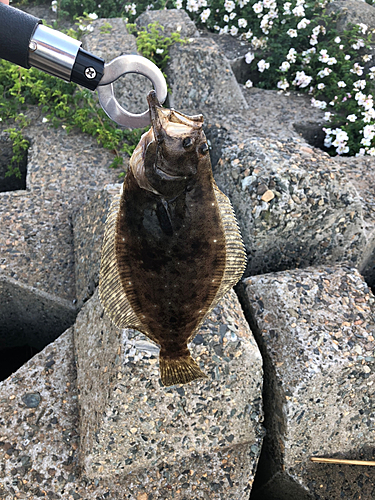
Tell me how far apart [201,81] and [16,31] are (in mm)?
2752

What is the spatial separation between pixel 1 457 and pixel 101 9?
505 cm

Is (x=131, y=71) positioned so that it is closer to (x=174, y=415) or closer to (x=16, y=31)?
(x=16, y=31)

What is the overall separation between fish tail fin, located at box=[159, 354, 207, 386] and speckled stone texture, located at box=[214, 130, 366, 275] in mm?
1162

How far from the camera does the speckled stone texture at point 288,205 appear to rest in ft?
8.05

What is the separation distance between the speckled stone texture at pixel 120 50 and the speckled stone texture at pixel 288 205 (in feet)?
4.01

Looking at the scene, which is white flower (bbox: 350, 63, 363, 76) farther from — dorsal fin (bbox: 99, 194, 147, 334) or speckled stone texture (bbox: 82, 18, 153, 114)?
dorsal fin (bbox: 99, 194, 147, 334)

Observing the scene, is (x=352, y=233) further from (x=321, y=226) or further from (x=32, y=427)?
(x=32, y=427)

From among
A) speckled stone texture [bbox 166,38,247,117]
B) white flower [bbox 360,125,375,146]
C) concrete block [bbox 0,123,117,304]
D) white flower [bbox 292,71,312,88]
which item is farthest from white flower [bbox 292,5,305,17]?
concrete block [bbox 0,123,117,304]

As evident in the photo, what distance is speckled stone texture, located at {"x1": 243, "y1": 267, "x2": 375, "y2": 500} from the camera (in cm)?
210

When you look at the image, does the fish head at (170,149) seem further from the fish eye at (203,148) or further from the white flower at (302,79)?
the white flower at (302,79)

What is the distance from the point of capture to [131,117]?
1.27 m

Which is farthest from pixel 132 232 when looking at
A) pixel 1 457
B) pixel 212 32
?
pixel 212 32

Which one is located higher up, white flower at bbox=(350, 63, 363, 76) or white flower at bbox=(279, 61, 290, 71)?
white flower at bbox=(350, 63, 363, 76)

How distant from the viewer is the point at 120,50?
3.65 meters
